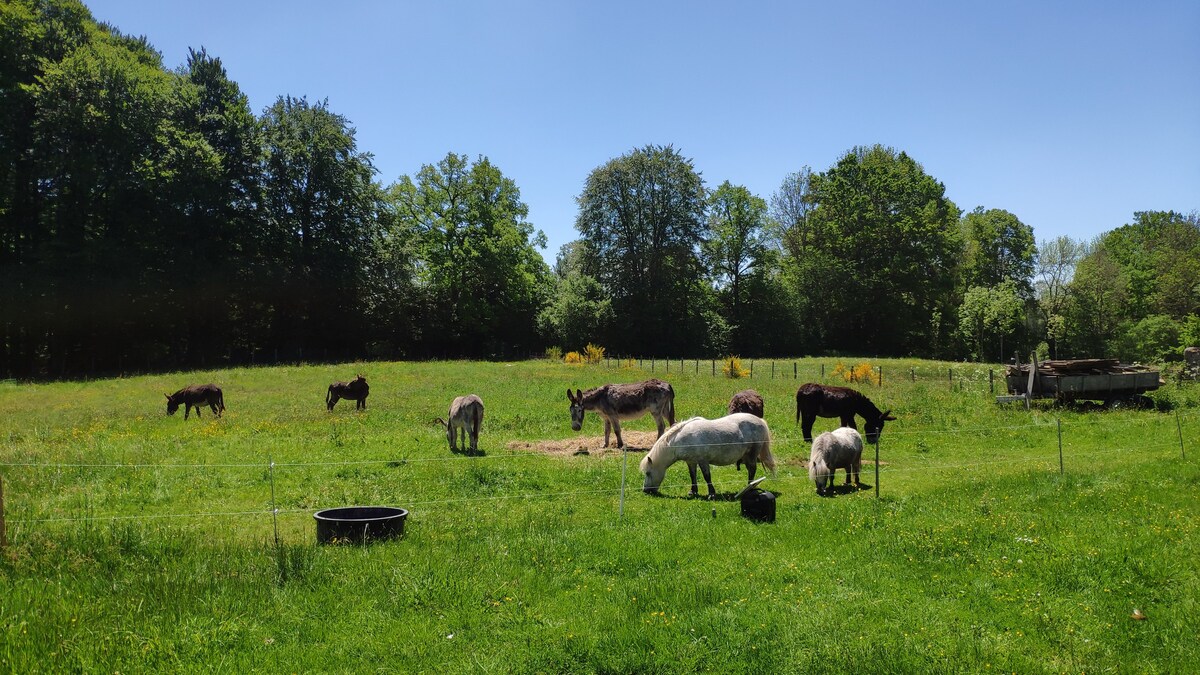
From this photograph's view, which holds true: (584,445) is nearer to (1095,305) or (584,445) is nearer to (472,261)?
→ (472,261)

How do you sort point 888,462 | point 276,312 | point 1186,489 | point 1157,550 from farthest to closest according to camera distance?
point 276,312 < point 888,462 < point 1186,489 < point 1157,550

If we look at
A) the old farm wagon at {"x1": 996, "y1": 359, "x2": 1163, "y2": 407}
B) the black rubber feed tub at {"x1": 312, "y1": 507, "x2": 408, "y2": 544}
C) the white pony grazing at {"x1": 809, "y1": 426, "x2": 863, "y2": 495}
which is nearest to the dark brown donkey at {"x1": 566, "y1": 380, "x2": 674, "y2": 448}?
the white pony grazing at {"x1": 809, "y1": 426, "x2": 863, "y2": 495}

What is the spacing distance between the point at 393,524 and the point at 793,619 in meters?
5.41

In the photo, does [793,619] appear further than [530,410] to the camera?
No

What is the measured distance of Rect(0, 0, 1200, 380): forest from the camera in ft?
144

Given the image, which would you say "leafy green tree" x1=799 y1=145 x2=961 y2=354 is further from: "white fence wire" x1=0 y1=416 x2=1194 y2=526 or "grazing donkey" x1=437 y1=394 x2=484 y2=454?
"grazing donkey" x1=437 y1=394 x2=484 y2=454

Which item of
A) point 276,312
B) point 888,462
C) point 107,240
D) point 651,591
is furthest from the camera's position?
point 276,312

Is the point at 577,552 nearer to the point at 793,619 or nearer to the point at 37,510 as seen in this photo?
the point at 793,619

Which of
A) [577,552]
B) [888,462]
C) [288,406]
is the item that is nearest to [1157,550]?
[577,552]

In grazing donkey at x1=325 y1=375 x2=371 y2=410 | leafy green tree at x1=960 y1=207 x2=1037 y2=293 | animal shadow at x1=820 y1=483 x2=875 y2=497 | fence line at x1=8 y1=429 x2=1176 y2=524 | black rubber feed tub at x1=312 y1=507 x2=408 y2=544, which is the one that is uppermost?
leafy green tree at x1=960 y1=207 x2=1037 y2=293

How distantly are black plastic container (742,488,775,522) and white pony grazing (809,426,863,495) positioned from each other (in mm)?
3084

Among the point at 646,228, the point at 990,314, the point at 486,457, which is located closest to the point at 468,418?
the point at 486,457

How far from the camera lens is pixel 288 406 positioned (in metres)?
26.0

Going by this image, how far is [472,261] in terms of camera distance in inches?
2329
